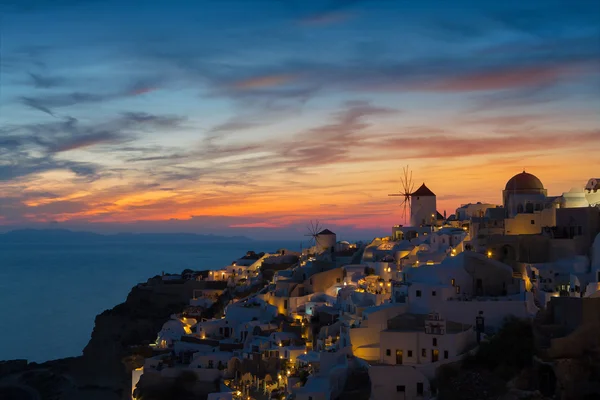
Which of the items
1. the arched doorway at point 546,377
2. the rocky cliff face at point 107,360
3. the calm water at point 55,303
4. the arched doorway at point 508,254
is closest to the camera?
the arched doorway at point 546,377

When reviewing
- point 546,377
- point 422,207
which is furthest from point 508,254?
point 422,207

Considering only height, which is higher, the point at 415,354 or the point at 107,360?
the point at 415,354

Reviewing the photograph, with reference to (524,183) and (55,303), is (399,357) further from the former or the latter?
(55,303)

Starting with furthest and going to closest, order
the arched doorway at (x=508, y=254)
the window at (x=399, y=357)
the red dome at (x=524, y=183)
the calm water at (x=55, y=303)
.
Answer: the calm water at (x=55, y=303)
the red dome at (x=524, y=183)
the arched doorway at (x=508, y=254)
the window at (x=399, y=357)

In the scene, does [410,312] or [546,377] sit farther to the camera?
[410,312]

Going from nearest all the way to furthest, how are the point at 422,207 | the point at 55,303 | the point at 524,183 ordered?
the point at 524,183, the point at 422,207, the point at 55,303

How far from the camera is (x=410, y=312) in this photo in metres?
22.9

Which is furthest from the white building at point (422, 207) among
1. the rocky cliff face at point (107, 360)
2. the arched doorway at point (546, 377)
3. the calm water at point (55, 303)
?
the calm water at point (55, 303)

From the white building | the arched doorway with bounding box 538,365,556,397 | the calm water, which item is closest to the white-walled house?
the arched doorway with bounding box 538,365,556,397

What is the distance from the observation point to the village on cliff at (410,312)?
20391 mm

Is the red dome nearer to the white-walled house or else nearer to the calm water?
the white-walled house

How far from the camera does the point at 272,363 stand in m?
25.7

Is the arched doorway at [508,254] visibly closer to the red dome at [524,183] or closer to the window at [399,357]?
the red dome at [524,183]

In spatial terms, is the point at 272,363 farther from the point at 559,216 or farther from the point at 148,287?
the point at 148,287
